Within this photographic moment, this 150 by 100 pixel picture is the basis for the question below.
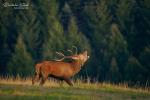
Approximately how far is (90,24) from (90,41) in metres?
2.49

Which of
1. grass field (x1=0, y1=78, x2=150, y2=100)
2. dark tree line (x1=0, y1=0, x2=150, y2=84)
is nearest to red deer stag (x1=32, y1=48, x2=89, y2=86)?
grass field (x1=0, y1=78, x2=150, y2=100)

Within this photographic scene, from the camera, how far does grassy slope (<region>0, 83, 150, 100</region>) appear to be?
1858 centimetres

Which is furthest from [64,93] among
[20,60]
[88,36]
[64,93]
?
[88,36]

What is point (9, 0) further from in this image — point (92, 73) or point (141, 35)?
point (141, 35)

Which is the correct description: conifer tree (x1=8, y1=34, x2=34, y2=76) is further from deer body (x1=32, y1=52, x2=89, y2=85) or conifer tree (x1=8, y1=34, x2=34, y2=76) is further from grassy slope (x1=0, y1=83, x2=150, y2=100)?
grassy slope (x1=0, y1=83, x2=150, y2=100)

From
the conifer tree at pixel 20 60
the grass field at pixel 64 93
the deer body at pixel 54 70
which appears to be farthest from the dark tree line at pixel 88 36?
the grass field at pixel 64 93

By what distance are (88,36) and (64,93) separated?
54.9m

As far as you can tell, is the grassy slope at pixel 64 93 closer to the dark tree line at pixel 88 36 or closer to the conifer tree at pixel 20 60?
the dark tree line at pixel 88 36

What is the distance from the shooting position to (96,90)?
21.7m

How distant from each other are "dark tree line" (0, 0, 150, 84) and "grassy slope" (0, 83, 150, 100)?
38398mm

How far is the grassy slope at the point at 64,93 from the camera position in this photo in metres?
18.6

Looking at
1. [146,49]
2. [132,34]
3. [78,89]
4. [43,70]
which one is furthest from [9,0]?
[132,34]

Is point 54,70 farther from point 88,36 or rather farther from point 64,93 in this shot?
point 88,36

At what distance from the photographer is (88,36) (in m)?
74.7
